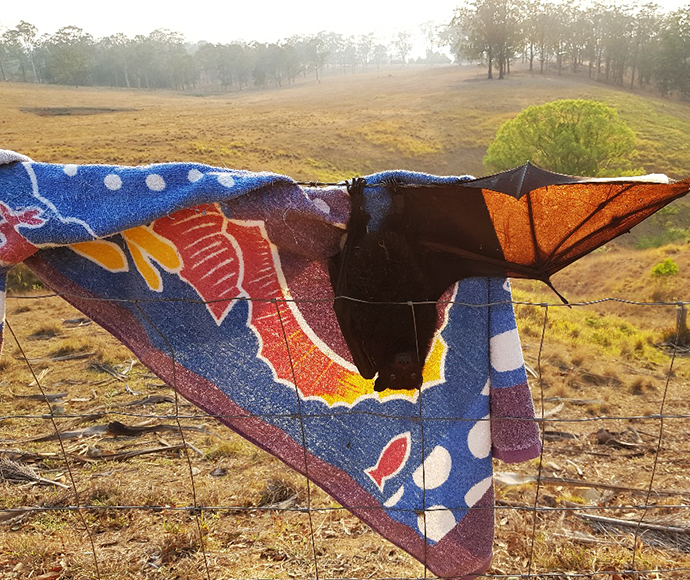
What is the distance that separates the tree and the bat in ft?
62.2

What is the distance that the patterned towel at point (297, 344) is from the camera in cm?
172

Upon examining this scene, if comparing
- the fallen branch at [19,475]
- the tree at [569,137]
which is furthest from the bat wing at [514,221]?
the tree at [569,137]

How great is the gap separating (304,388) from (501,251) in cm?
80

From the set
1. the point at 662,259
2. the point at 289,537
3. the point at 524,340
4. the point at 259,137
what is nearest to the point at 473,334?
the point at 289,537

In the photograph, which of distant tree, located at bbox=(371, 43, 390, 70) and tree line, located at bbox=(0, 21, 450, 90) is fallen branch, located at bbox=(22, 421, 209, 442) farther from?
distant tree, located at bbox=(371, 43, 390, 70)

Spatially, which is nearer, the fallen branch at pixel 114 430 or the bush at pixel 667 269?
the fallen branch at pixel 114 430

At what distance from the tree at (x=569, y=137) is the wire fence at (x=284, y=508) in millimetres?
16539

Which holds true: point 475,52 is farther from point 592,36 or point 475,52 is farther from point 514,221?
point 514,221

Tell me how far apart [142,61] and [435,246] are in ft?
261

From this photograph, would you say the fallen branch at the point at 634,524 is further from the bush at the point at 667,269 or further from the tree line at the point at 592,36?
the tree line at the point at 592,36

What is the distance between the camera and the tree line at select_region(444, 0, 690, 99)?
4772cm

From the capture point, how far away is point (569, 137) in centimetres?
1936

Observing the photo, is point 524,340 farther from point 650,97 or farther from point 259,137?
point 650,97

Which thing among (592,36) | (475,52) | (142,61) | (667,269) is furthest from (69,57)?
(667,269)
